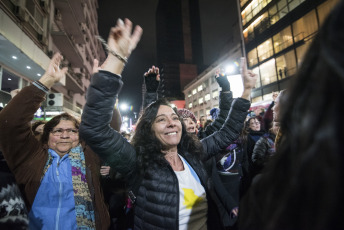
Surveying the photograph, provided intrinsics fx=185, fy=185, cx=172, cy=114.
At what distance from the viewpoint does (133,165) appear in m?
1.73

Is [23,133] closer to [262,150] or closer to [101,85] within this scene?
[101,85]

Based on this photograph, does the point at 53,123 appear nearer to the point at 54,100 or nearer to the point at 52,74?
the point at 52,74

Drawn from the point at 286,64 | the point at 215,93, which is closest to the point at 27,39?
the point at 286,64

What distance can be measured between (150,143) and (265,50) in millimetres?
25983

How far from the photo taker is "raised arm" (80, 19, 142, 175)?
1321 mm

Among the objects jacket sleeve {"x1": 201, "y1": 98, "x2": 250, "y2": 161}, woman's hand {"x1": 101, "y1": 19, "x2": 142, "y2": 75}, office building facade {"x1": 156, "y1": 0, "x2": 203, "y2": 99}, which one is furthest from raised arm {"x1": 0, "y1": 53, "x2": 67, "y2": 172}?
office building facade {"x1": 156, "y1": 0, "x2": 203, "y2": 99}

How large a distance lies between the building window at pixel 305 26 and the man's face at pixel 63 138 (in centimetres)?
2166

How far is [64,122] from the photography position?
8.38 feet

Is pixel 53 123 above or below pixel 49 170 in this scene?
above

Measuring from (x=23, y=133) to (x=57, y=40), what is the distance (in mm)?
16236

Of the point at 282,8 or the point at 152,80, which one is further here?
the point at 282,8

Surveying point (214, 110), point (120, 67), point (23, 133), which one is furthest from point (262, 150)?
point (23, 133)

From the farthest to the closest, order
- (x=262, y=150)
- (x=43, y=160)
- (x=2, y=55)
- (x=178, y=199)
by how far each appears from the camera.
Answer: (x=2, y=55) < (x=262, y=150) < (x=43, y=160) < (x=178, y=199)

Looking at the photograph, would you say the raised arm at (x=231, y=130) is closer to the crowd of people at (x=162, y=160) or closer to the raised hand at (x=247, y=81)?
the crowd of people at (x=162, y=160)
